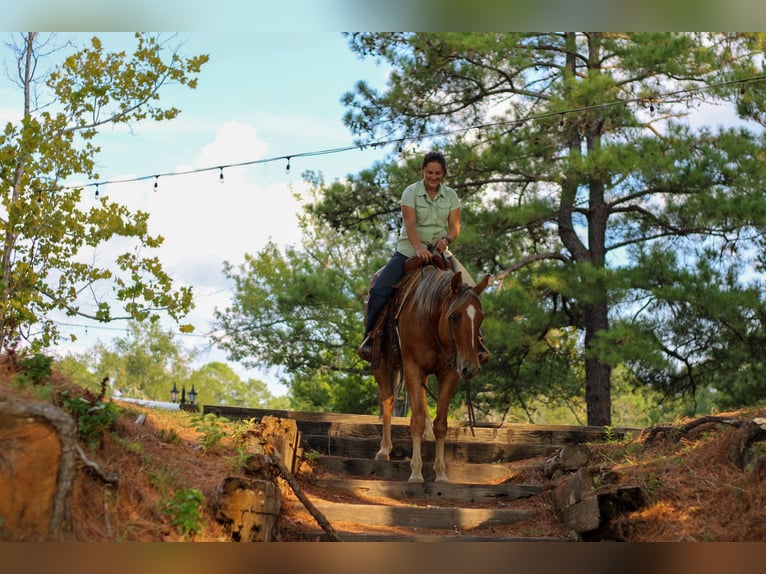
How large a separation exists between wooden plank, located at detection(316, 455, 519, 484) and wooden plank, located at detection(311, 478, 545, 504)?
77 cm

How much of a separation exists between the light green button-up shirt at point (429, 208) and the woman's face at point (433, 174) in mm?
94

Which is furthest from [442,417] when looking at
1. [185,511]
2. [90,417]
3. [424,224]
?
[90,417]

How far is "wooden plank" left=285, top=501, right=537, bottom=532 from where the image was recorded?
23.3 ft

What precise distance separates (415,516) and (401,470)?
176 centimetres

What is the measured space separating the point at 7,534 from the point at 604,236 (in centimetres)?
1557

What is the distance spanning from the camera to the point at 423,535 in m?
6.66

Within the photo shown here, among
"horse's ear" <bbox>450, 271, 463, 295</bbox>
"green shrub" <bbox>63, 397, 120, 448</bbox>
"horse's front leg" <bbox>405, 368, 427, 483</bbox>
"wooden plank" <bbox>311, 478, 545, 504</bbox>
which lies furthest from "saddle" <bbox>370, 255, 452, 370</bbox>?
"green shrub" <bbox>63, 397, 120, 448</bbox>

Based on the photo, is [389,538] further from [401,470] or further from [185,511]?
[401,470]

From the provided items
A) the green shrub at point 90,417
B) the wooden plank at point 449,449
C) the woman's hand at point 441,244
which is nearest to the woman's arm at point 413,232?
the woman's hand at point 441,244

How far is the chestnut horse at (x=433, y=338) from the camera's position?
7.56m

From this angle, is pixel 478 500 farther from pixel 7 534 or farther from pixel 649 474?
pixel 7 534

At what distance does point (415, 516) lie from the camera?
7.15 metres
